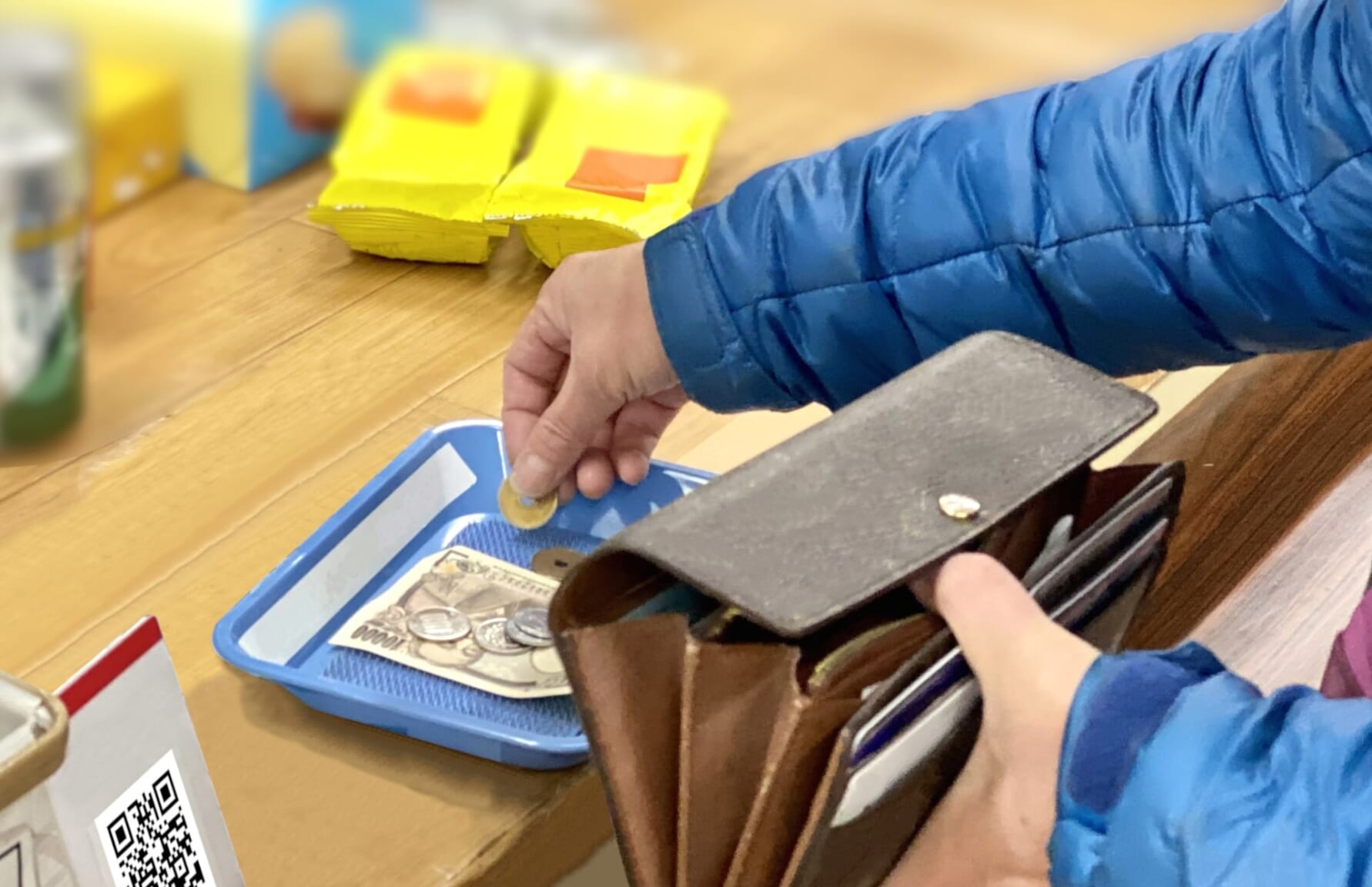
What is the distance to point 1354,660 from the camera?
59cm

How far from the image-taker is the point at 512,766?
67 cm

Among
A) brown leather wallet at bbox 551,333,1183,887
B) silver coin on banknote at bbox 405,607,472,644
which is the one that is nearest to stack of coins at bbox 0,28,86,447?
brown leather wallet at bbox 551,333,1183,887

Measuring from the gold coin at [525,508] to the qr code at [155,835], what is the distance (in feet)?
1.04

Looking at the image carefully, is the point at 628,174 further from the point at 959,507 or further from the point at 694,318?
the point at 959,507

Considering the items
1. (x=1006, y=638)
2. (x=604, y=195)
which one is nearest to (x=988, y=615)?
(x=1006, y=638)

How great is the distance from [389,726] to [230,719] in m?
0.08

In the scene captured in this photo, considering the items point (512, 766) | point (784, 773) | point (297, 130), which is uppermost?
point (297, 130)

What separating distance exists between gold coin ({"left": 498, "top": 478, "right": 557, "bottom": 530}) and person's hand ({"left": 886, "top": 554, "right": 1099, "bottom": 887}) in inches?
14.8

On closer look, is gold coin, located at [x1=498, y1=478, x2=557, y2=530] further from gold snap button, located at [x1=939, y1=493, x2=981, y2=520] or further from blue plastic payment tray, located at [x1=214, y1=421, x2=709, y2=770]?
gold snap button, located at [x1=939, y1=493, x2=981, y2=520]

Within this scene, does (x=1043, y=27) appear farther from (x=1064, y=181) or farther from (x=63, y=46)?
(x=1064, y=181)

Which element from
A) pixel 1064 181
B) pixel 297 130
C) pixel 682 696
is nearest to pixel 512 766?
pixel 682 696

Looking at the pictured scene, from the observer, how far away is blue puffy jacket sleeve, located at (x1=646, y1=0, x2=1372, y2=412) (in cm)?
63

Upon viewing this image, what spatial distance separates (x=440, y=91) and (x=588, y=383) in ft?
1.75

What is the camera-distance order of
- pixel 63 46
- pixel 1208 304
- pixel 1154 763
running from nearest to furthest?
pixel 63 46 → pixel 1154 763 → pixel 1208 304
